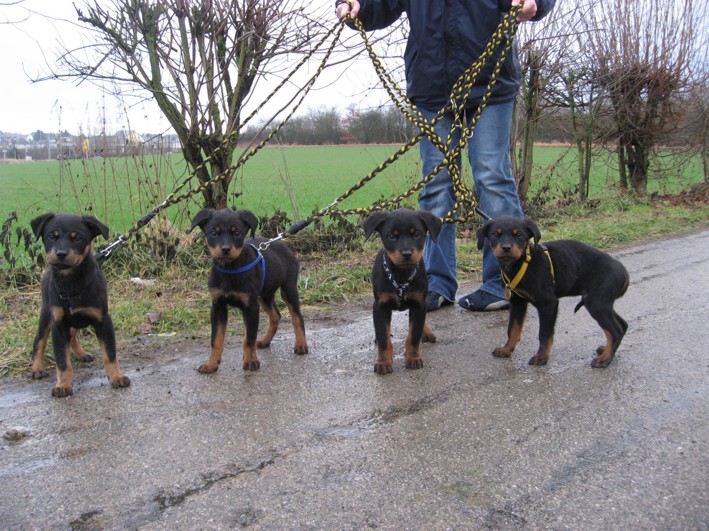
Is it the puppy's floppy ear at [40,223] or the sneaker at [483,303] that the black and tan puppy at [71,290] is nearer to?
the puppy's floppy ear at [40,223]

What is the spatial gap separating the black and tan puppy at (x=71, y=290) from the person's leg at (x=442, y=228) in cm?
255

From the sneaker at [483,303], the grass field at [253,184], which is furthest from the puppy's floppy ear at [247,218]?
the grass field at [253,184]

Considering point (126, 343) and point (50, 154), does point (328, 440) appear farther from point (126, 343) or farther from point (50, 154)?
point (50, 154)

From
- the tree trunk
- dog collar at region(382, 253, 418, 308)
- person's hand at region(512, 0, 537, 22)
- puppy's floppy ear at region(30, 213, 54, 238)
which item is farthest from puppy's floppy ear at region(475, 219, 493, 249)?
the tree trunk

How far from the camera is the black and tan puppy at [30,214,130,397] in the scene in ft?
11.6

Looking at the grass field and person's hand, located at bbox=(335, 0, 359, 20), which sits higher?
person's hand, located at bbox=(335, 0, 359, 20)

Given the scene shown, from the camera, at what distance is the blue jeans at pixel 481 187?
5066 mm

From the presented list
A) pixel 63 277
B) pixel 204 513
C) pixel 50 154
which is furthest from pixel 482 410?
pixel 50 154

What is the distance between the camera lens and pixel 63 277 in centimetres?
361

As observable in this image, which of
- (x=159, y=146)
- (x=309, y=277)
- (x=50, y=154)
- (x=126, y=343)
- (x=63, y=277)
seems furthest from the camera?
(x=50, y=154)

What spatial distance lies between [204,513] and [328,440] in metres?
0.74

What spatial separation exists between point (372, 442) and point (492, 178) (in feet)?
9.33

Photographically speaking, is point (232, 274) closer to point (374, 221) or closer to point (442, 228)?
point (374, 221)

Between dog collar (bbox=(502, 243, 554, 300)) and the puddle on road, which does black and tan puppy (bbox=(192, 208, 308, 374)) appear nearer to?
the puddle on road
